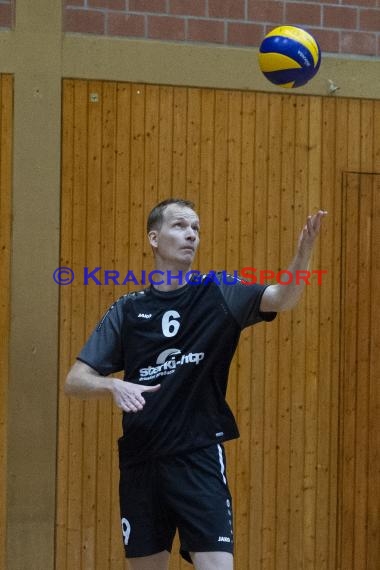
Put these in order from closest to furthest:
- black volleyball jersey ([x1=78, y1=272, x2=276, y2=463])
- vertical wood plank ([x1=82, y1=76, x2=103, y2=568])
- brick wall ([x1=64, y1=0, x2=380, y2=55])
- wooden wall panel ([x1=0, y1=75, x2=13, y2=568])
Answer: black volleyball jersey ([x1=78, y1=272, x2=276, y2=463]) < wooden wall panel ([x1=0, y1=75, x2=13, y2=568]) < vertical wood plank ([x1=82, y1=76, x2=103, y2=568]) < brick wall ([x1=64, y1=0, x2=380, y2=55])

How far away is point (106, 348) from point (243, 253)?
8.52ft

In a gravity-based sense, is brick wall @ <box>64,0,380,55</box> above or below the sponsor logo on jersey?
above

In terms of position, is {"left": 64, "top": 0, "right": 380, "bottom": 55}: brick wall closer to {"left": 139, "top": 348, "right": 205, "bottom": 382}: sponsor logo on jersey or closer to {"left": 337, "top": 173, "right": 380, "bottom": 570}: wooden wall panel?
{"left": 337, "top": 173, "right": 380, "bottom": 570}: wooden wall panel

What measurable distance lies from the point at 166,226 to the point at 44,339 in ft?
7.65

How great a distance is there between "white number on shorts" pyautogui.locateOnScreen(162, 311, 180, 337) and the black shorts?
606 mm

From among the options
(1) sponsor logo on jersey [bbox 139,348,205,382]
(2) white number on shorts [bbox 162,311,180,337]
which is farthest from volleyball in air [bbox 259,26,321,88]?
(1) sponsor logo on jersey [bbox 139,348,205,382]

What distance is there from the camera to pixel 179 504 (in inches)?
205

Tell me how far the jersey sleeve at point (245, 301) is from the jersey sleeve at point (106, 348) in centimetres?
59

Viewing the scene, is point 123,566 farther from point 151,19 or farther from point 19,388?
point 151,19

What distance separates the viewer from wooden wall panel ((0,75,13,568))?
296 inches

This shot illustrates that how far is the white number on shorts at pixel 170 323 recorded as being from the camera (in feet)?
17.7

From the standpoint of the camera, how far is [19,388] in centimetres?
754

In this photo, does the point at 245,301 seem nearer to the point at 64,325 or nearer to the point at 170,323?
the point at 170,323

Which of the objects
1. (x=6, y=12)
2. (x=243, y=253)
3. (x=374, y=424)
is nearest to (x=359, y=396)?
(x=374, y=424)
